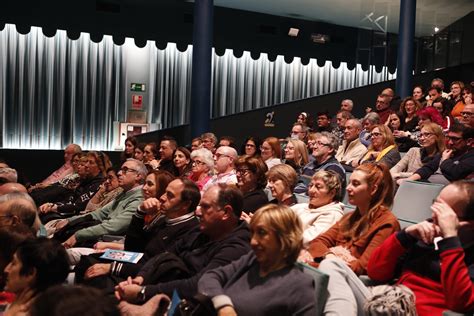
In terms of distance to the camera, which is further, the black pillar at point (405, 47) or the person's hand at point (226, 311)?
the black pillar at point (405, 47)

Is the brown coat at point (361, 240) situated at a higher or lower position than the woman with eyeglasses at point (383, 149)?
lower

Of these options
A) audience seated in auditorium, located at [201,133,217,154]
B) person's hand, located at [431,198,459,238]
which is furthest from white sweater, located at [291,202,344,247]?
→ audience seated in auditorium, located at [201,133,217,154]

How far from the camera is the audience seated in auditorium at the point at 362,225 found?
3.00 m

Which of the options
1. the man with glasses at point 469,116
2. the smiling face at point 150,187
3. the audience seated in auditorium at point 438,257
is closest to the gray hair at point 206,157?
the smiling face at point 150,187

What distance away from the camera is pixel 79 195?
20.0 ft

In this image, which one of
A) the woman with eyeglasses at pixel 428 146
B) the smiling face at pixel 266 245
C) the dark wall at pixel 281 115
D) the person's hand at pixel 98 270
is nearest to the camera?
the smiling face at pixel 266 245

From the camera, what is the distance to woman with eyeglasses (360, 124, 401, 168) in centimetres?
552

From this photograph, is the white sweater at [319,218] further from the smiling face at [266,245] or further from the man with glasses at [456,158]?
the man with glasses at [456,158]

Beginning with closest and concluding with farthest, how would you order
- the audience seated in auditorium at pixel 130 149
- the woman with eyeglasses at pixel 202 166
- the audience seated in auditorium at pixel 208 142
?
the woman with eyeglasses at pixel 202 166, the audience seated in auditorium at pixel 208 142, the audience seated in auditorium at pixel 130 149

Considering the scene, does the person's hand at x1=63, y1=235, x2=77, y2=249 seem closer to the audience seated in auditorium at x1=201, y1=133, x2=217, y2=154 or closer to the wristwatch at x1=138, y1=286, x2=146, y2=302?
the wristwatch at x1=138, y1=286, x2=146, y2=302

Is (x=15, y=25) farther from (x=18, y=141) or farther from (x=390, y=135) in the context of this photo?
(x=390, y=135)

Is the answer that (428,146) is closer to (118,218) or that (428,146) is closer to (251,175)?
(251,175)

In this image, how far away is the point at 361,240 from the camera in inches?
122

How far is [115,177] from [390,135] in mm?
2388
